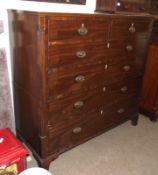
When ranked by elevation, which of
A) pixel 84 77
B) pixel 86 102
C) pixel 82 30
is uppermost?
pixel 82 30

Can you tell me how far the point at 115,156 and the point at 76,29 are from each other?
3.95 ft

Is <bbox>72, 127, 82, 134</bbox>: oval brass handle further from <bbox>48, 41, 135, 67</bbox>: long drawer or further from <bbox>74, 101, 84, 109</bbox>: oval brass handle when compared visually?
<bbox>48, 41, 135, 67</bbox>: long drawer

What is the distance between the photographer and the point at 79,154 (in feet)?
5.89

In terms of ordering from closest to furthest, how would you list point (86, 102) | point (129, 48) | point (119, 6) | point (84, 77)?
1. point (84, 77)
2. point (86, 102)
3. point (129, 48)
4. point (119, 6)

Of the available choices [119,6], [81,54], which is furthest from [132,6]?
[81,54]

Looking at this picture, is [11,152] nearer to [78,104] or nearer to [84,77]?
[78,104]

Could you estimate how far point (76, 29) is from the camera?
126 cm

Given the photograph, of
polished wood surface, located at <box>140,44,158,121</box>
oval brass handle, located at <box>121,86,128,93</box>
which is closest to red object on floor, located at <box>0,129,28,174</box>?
oval brass handle, located at <box>121,86,128,93</box>

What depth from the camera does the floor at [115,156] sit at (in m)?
1.64

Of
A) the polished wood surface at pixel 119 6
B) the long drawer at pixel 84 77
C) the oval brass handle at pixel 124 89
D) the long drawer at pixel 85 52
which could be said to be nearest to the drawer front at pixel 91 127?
the oval brass handle at pixel 124 89

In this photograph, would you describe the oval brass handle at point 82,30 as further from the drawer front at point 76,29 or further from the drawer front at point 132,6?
the drawer front at point 132,6

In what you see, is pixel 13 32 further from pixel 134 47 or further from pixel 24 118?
pixel 134 47

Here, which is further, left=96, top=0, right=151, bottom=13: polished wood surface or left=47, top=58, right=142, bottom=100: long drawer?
left=96, top=0, right=151, bottom=13: polished wood surface

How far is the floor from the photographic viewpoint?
1639mm
